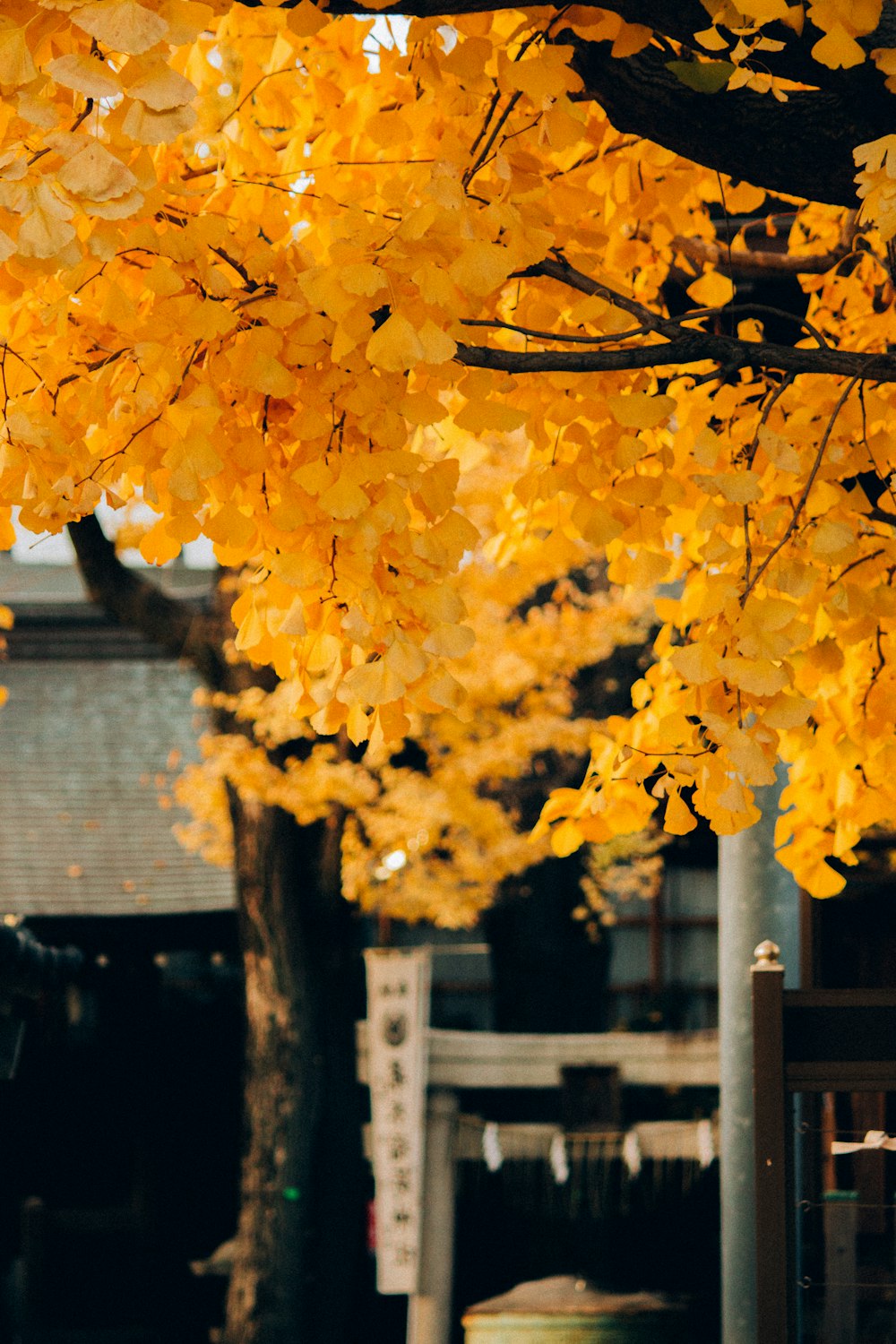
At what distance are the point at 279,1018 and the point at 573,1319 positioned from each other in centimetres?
250

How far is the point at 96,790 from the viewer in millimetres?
12141

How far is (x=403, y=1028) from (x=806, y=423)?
6430mm

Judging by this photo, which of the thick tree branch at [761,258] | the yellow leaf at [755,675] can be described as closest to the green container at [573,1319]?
the thick tree branch at [761,258]

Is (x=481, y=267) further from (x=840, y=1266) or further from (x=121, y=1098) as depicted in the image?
(x=121, y=1098)

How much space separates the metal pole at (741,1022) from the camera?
4.59 m

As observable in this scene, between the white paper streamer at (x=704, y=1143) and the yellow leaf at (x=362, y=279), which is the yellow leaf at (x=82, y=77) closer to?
the yellow leaf at (x=362, y=279)

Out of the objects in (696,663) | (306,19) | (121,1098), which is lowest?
(121,1098)

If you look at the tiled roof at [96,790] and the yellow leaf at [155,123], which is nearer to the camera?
the yellow leaf at [155,123]

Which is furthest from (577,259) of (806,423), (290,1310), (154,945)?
(154,945)

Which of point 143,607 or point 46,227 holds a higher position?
point 143,607

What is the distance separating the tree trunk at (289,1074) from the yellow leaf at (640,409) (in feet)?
20.0

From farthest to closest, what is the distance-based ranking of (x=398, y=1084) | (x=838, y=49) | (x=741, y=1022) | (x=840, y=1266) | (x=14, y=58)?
(x=398, y=1084)
(x=840, y=1266)
(x=741, y=1022)
(x=838, y=49)
(x=14, y=58)

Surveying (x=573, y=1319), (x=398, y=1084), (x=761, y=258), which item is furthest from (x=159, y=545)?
(x=573, y=1319)

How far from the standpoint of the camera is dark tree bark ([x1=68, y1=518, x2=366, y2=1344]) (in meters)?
8.02
